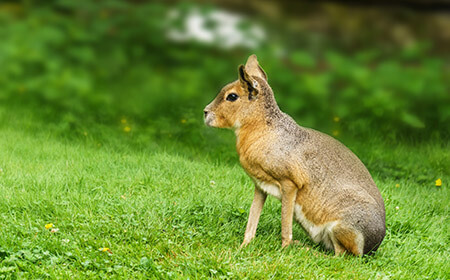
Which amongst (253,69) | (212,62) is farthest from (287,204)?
(212,62)

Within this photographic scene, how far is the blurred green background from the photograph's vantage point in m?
8.06

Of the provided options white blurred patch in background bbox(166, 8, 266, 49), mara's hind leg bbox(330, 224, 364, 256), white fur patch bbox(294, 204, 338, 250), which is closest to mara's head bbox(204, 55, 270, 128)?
white fur patch bbox(294, 204, 338, 250)

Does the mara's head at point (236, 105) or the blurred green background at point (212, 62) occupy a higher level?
the mara's head at point (236, 105)

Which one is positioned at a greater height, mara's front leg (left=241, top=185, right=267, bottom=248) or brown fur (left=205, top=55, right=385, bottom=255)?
brown fur (left=205, top=55, right=385, bottom=255)

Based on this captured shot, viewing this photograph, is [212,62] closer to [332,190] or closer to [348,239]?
[332,190]

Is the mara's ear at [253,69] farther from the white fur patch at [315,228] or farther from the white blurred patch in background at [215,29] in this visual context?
the white blurred patch in background at [215,29]

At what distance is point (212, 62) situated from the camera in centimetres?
912

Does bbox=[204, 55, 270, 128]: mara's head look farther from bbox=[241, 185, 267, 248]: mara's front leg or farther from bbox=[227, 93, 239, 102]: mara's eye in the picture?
bbox=[241, 185, 267, 248]: mara's front leg

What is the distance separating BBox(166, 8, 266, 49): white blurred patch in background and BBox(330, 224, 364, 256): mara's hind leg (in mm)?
5177

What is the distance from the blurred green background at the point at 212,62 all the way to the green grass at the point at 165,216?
2.86 feet

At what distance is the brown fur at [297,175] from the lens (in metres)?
4.54

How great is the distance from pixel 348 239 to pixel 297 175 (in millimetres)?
606

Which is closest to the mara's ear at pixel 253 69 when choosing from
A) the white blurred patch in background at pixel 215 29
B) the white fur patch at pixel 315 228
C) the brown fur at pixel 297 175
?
the brown fur at pixel 297 175

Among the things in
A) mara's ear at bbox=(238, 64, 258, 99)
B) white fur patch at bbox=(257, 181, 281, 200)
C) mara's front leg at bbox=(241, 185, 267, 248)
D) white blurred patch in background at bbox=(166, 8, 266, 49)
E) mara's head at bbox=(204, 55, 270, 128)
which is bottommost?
mara's front leg at bbox=(241, 185, 267, 248)
